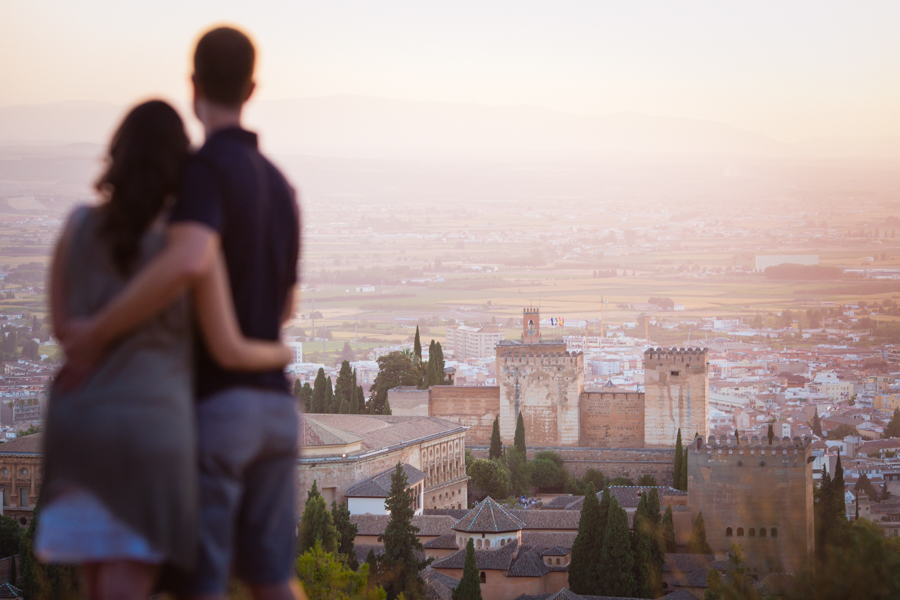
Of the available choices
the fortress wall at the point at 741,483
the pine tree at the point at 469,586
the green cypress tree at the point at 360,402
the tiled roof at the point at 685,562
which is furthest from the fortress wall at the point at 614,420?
the pine tree at the point at 469,586

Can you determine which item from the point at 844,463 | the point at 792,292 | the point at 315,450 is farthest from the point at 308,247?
the point at 315,450

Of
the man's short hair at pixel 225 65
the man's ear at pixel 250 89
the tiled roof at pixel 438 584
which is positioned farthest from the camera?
the tiled roof at pixel 438 584

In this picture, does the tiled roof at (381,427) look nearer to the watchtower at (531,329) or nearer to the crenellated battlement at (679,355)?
the watchtower at (531,329)

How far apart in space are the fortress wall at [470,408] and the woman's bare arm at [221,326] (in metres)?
47.0

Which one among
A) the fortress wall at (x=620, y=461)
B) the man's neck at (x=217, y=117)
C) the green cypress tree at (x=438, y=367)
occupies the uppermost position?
the man's neck at (x=217, y=117)

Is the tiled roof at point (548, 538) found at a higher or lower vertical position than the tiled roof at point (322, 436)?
lower

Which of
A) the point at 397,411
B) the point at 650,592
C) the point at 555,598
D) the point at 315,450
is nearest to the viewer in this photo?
the point at 555,598

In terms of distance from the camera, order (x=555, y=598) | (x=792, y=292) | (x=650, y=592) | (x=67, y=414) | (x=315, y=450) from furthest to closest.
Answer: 1. (x=792, y=292)
2. (x=315, y=450)
3. (x=650, y=592)
4. (x=555, y=598)
5. (x=67, y=414)

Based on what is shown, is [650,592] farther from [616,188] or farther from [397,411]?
[616,188]

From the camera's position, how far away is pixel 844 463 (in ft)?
215

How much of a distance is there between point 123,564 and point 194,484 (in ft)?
0.85

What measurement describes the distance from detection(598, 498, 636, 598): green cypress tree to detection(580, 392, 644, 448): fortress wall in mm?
20756

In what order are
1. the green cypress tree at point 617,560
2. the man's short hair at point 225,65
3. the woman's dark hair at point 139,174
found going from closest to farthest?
the woman's dark hair at point 139,174 → the man's short hair at point 225,65 → the green cypress tree at point 617,560

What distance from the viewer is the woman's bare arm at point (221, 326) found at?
297 centimetres
